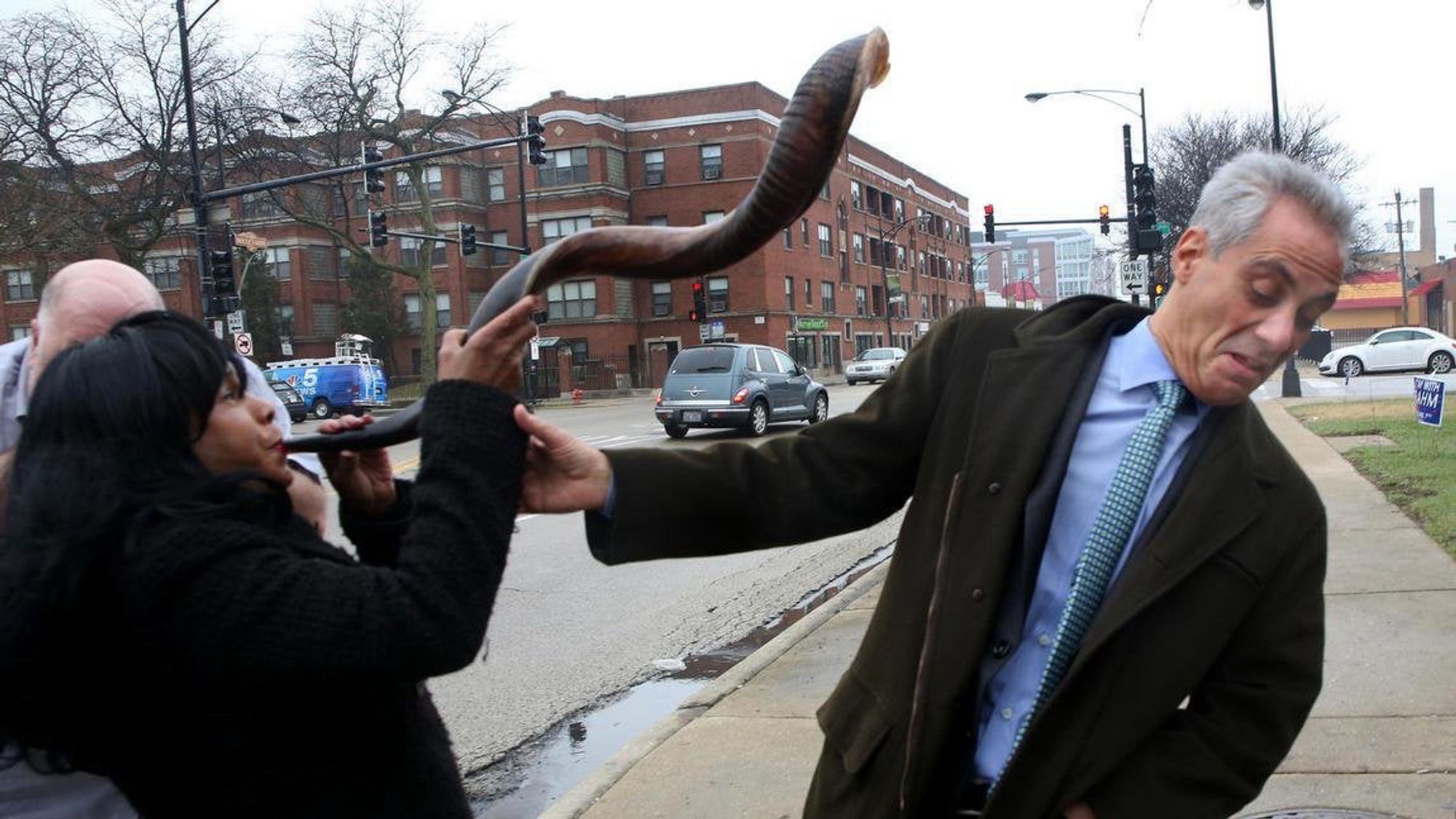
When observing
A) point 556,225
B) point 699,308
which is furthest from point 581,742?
point 556,225

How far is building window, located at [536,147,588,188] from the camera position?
45.3 metres

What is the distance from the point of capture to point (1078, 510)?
167 centimetres

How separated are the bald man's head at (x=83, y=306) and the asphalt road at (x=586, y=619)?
2.24 meters

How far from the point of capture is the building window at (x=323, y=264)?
169ft

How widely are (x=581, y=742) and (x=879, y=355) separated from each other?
120ft

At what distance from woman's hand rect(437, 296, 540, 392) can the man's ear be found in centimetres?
108

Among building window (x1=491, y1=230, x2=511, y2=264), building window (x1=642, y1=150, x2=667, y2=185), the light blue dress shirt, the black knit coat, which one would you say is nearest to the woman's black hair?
the black knit coat

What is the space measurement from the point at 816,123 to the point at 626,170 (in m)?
47.4

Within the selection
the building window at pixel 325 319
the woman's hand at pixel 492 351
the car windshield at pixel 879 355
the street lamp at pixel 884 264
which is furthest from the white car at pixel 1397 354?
the building window at pixel 325 319

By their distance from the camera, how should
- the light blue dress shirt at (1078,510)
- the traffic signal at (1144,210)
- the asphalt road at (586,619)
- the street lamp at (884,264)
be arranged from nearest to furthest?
the light blue dress shirt at (1078,510), the asphalt road at (586,619), the traffic signal at (1144,210), the street lamp at (884,264)

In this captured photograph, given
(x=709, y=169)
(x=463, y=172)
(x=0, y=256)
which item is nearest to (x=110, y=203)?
(x=0, y=256)

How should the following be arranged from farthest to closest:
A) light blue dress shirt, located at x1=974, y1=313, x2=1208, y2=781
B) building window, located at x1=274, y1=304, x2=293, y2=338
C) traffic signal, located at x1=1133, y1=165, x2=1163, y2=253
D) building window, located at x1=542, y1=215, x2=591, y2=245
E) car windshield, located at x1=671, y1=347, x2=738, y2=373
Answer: building window, located at x1=274, y1=304, x2=293, y2=338 → building window, located at x1=542, y1=215, x2=591, y2=245 → traffic signal, located at x1=1133, y1=165, x2=1163, y2=253 → car windshield, located at x1=671, y1=347, x2=738, y2=373 → light blue dress shirt, located at x1=974, y1=313, x2=1208, y2=781

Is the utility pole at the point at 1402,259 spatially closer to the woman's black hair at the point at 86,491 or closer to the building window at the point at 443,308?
the building window at the point at 443,308

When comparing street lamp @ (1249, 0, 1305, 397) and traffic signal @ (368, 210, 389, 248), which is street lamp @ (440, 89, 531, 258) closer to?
traffic signal @ (368, 210, 389, 248)
